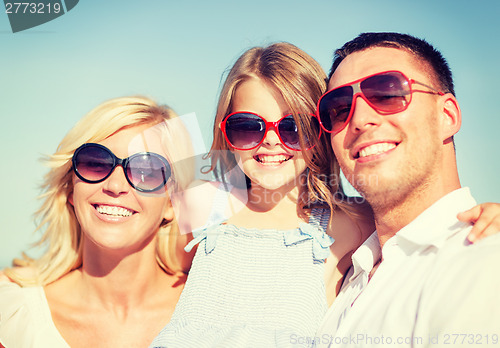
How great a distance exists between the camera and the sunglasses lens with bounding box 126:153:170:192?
3.15 meters

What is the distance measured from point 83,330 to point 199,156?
173 cm

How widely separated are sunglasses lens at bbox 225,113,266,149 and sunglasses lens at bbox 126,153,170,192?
621 mm

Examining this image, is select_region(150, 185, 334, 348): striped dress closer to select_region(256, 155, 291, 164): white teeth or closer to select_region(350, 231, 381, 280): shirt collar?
select_region(350, 231, 381, 280): shirt collar

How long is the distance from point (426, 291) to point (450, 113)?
1.34 m

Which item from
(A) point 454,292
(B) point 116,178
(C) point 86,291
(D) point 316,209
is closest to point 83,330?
(C) point 86,291

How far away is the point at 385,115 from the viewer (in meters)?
2.59

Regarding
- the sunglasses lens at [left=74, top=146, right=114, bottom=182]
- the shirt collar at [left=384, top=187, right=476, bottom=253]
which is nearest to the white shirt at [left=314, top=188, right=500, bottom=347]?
the shirt collar at [left=384, top=187, right=476, bottom=253]

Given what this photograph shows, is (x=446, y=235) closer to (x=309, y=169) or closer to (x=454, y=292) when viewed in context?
(x=454, y=292)

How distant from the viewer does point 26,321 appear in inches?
124

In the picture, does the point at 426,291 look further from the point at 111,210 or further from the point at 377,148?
the point at 111,210

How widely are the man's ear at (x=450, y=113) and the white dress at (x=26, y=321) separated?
10.6ft

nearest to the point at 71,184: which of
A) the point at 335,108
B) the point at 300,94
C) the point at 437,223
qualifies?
the point at 300,94

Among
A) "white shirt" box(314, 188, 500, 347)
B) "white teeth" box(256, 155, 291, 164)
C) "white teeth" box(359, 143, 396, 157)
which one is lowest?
"white shirt" box(314, 188, 500, 347)

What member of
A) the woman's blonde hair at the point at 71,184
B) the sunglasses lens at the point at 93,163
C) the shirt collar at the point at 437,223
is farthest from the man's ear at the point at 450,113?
the sunglasses lens at the point at 93,163
